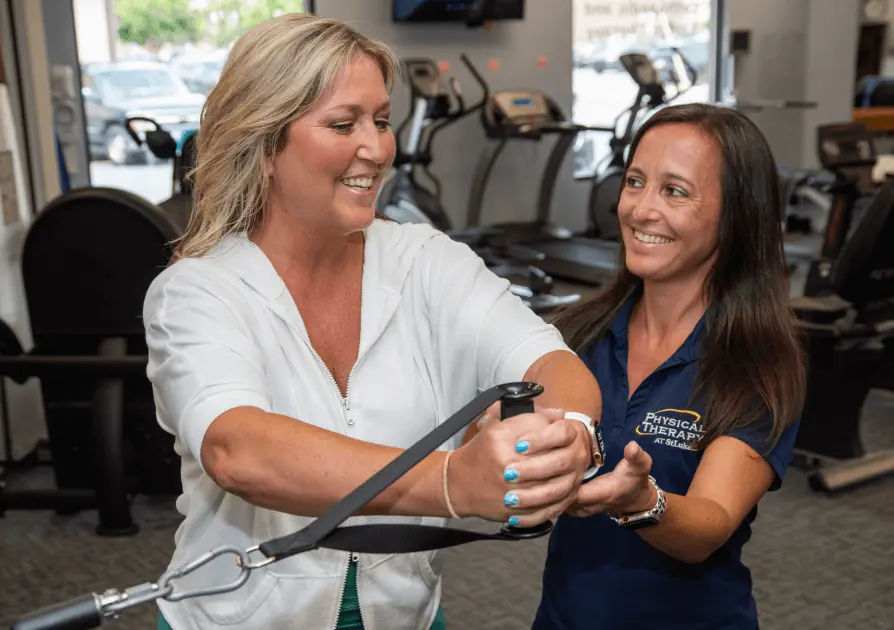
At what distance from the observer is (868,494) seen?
3684 millimetres

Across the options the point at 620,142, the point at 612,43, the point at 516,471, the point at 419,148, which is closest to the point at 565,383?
the point at 516,471

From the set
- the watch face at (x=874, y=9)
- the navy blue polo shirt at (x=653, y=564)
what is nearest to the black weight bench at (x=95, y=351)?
the navy blue polo shirt at (x=653, y=564)

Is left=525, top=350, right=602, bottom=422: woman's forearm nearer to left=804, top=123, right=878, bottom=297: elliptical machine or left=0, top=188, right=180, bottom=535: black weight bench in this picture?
left=0, top=188, right=180, bottom=535: black weight bench

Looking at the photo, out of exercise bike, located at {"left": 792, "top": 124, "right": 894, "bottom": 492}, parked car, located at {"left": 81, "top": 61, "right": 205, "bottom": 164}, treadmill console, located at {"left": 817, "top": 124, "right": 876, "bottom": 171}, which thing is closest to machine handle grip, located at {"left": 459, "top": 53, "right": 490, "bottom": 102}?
parked car, located at {"left": 81, "top": 61, "right": 205, "bottom": 164}

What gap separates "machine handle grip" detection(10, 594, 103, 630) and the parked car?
19.5 ft

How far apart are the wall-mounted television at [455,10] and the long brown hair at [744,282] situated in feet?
18.9

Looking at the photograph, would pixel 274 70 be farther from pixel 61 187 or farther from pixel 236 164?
pixel 61 187

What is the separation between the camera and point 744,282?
5.38 feet

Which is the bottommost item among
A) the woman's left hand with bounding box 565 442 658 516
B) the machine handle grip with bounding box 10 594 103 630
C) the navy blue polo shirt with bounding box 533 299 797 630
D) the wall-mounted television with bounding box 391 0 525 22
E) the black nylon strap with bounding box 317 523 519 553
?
the navy blue polo shirt with bounding box 533 299 797 630

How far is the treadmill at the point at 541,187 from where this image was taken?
23.1 feet

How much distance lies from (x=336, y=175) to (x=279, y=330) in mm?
209

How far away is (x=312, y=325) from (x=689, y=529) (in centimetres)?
57

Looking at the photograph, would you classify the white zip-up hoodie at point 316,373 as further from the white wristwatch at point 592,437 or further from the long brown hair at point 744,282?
the long brown hair at point 744,282

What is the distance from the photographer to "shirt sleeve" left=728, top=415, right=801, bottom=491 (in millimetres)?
1448
